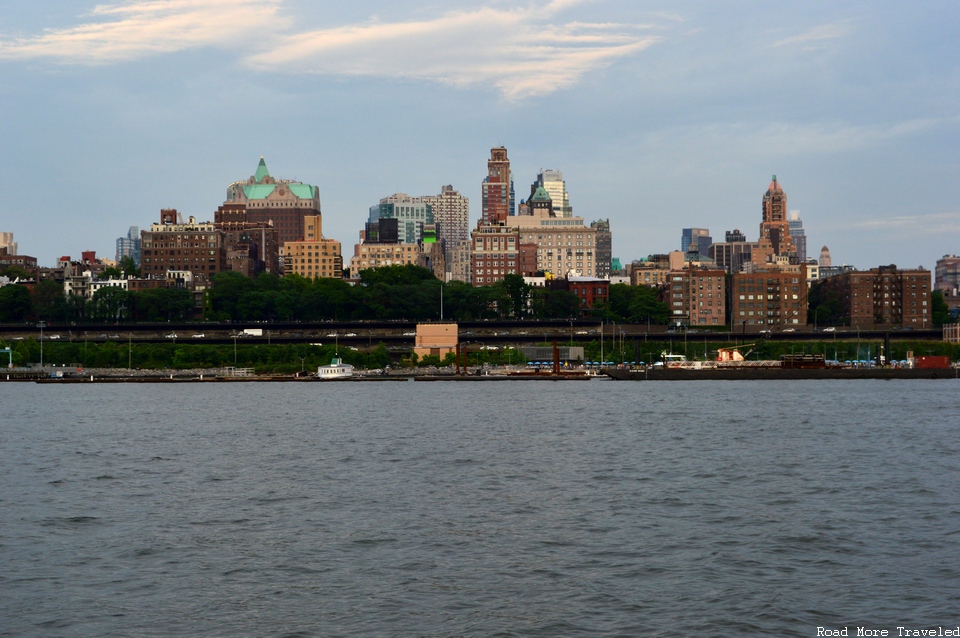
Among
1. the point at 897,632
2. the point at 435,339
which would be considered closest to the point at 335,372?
the point at 435,339

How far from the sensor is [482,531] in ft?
99.9

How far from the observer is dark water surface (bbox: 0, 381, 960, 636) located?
72.9 feet

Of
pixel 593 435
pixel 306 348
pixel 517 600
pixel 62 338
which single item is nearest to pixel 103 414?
pixel 593 435

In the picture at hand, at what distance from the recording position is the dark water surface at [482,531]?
22234 mm

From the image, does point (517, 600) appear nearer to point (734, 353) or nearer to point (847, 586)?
point (847, 586)

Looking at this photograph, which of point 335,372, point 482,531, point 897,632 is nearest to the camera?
point 897,632

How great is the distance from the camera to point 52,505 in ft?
119

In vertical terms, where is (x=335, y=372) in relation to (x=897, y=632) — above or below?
above

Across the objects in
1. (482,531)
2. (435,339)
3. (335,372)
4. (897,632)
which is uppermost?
(435,339)

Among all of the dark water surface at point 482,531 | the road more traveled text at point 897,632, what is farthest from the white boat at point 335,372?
the road more traveled text at point 897,632

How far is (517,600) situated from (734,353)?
14144 centimetres

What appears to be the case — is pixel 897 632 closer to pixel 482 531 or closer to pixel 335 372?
pixel 482 531

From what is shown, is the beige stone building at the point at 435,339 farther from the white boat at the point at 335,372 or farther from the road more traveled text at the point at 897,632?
the road more traveled text at the point at 897,632

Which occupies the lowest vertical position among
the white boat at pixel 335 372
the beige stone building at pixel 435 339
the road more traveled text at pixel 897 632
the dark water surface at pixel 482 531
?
the road more traveled text at pixel 897 632
